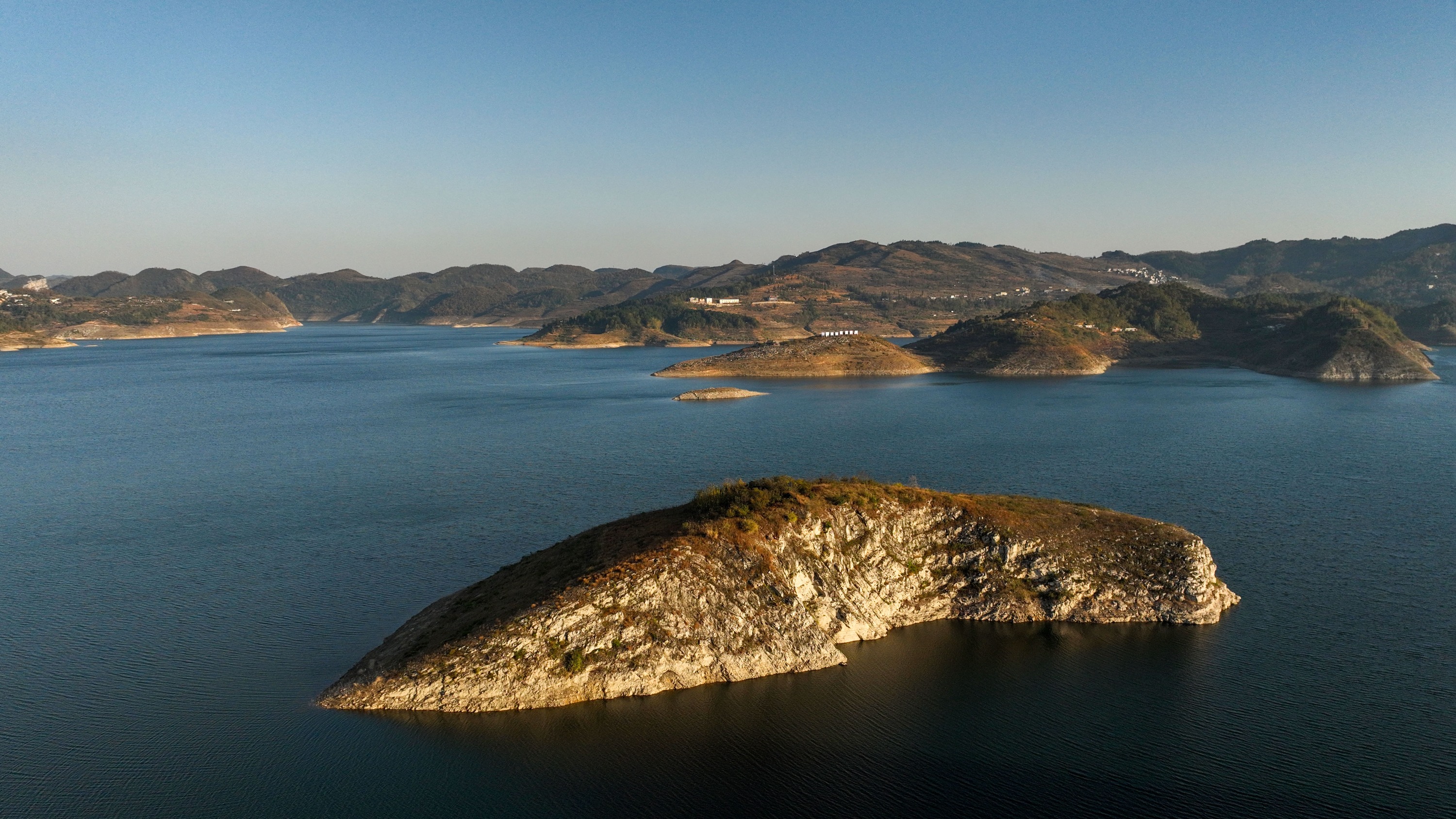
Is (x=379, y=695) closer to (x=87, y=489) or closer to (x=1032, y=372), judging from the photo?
(x=87, y=489)

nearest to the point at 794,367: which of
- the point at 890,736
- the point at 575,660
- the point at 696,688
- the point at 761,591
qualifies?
the point at 761,591

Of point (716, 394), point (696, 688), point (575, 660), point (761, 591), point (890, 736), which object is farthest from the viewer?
point (716, 394)

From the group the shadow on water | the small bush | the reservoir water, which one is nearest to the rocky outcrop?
the reservoir water

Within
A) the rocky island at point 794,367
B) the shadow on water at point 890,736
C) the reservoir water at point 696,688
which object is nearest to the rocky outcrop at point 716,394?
the rocky island at point 794,367

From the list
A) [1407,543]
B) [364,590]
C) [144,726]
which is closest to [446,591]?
[364,590]

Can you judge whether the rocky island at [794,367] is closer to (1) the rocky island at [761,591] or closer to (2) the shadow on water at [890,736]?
(1) the rocky island at [761,591]

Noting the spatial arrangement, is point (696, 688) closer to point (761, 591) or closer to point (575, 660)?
point (575, 660)

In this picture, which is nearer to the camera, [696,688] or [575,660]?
[575,660]
